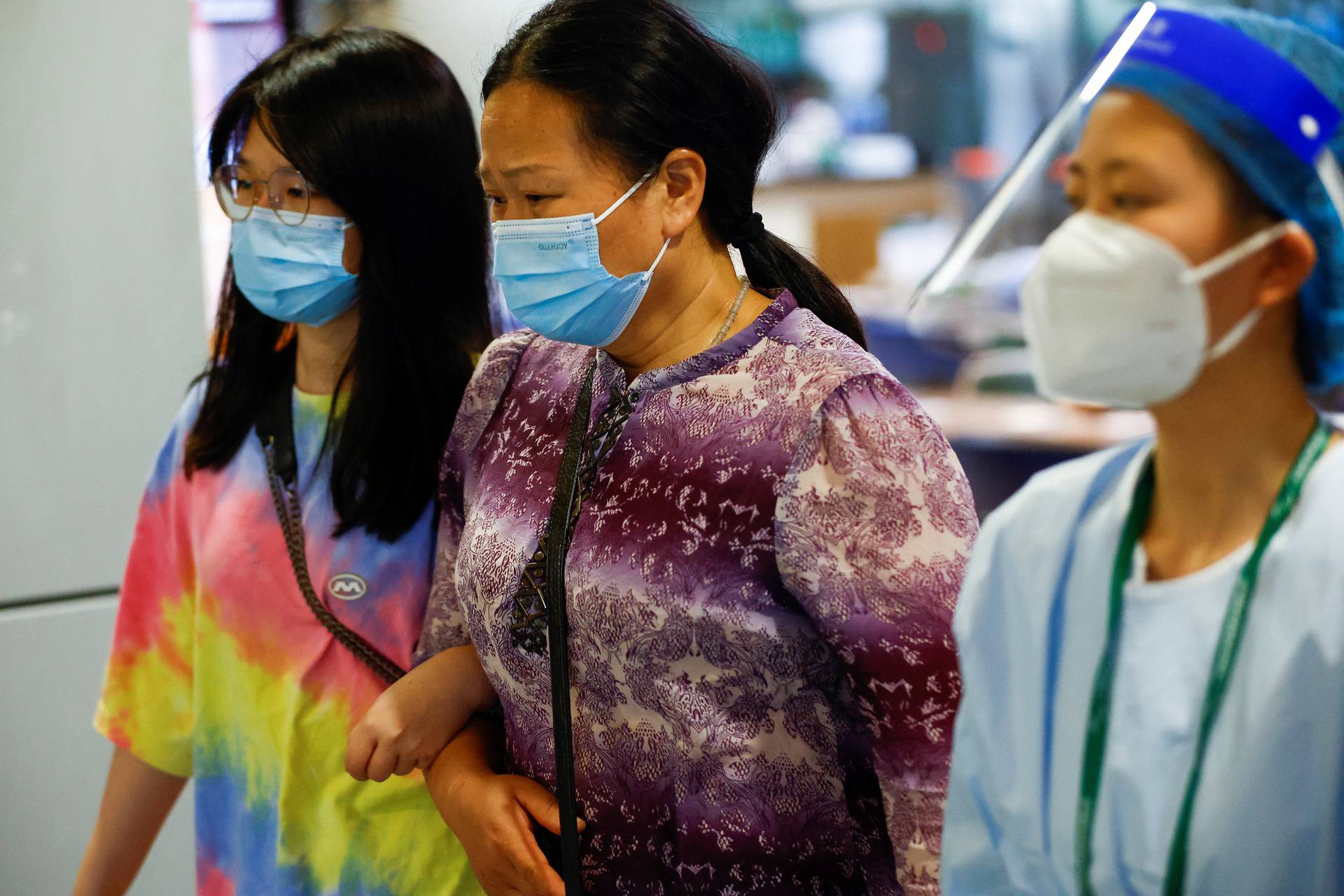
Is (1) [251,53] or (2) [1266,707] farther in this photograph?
(1) [251,53]

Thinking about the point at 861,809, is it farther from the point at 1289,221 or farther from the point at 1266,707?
the point at 1289,221

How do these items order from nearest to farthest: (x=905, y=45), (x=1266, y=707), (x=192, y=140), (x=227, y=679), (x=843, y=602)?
(x=1266, y=707) < (x=843, y=602) < (x=227, y=679) < (x=192, y=140) < (x=905, y=45)

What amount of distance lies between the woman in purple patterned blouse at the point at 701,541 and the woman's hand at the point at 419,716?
0.05 m

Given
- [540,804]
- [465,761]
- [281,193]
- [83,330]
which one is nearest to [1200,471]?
[540,804]

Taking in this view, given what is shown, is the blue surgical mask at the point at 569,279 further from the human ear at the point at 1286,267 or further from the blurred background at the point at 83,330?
the blurred background at the point at 83,330

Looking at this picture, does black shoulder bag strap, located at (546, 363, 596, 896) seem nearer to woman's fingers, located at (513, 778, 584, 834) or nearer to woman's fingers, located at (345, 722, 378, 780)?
woman's fingers, located at (513, 778, 584, 834)

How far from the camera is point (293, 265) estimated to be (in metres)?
1.70

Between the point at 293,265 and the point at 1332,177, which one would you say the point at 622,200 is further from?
the point at 1332,177

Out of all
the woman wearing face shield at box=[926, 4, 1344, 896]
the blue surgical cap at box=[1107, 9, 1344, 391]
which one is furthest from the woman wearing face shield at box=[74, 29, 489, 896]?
the blue surgical cap at box=[1107, 9, 1344, 391]

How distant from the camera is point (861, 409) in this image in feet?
3.92

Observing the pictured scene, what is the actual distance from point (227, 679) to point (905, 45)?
11.6 feet

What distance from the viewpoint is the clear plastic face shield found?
2.55 ft

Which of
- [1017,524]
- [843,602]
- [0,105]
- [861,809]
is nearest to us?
[1017,524]

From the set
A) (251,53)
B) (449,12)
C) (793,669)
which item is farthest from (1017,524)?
(449,12)
